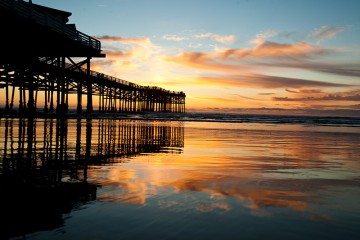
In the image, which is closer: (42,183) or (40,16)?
(42,183)

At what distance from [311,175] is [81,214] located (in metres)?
5.49

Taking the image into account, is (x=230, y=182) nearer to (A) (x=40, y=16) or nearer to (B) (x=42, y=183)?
(B) (x=42, y=183)

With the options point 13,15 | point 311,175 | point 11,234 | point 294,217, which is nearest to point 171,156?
point 311,175

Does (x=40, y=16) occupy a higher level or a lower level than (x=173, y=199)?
higher

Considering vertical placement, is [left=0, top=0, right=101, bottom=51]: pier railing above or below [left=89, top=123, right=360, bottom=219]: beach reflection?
above

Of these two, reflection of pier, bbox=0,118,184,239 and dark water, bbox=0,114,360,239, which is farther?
reflection of pier, bbox=0,118,184,239

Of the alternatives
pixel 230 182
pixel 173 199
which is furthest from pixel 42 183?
pixel 230 182

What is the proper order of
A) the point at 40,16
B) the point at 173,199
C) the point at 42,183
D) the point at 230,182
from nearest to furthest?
A: the point at 173,199
the point at 42,183
the point at 230,182
the point at 40,16

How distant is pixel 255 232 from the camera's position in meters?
4.01

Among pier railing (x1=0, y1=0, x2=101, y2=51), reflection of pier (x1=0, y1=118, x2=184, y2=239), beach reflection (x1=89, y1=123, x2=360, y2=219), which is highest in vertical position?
pier railing (x1=0, y1=0, x2=101, y2=51)

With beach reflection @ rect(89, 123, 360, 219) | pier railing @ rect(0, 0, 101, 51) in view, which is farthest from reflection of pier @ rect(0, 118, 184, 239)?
pier railing @ rect(0, 0, 101, 51)

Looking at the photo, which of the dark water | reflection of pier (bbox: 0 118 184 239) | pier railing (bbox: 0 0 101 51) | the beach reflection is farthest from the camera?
pier railing (bbox: 0 0 101 51)

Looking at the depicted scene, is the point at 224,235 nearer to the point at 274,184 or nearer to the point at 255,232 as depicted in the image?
the point at 255,232

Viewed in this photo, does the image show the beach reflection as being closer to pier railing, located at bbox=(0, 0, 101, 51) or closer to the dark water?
the dark water
